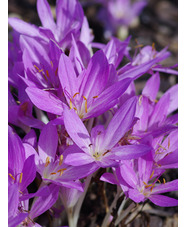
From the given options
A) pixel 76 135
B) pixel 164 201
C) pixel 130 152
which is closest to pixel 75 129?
pixel 76 135

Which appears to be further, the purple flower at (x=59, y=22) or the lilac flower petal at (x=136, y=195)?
the purple flower at (x=59, y=22)

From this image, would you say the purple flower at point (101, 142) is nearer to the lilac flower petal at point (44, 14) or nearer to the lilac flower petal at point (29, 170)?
the lilac flower petal at point (29, 170)

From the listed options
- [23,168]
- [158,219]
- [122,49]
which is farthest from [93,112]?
[158,219]

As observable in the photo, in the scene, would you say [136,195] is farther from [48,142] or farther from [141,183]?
[48,142]

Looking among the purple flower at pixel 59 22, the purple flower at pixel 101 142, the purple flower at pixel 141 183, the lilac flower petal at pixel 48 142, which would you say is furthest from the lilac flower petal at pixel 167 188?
the purple flower at pixel 59 22
